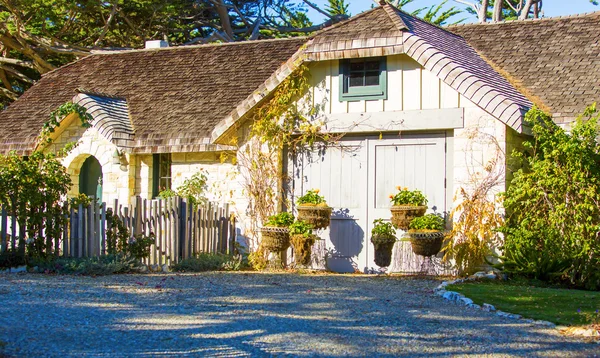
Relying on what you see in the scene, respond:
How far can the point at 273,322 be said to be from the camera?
7.88 meters

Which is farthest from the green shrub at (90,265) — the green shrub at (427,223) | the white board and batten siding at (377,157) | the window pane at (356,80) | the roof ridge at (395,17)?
the roof ridge at (395,17)

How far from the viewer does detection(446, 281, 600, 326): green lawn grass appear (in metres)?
8.41

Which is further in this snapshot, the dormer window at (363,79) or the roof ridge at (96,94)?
the roof ridge at (96,94)

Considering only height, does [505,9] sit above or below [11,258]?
above

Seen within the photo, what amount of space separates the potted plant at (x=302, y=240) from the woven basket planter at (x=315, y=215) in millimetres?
86

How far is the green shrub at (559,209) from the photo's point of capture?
39.2 ft

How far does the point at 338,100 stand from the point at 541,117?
138 inches

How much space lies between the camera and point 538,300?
380 inches

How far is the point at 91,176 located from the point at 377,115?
767 cm

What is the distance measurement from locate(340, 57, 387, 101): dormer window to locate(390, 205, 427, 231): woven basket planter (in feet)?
6.59

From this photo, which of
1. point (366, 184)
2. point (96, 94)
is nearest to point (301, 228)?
point (366, 184)

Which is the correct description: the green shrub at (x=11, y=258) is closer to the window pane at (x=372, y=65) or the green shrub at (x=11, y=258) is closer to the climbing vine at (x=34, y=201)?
the climbing vine at (x=34, y=201)

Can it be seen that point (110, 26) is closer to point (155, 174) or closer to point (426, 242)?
point (155, 174)

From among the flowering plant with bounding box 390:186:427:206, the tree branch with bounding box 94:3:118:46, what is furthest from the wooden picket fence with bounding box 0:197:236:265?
the tree branch with bounding box 94:3:118:46
